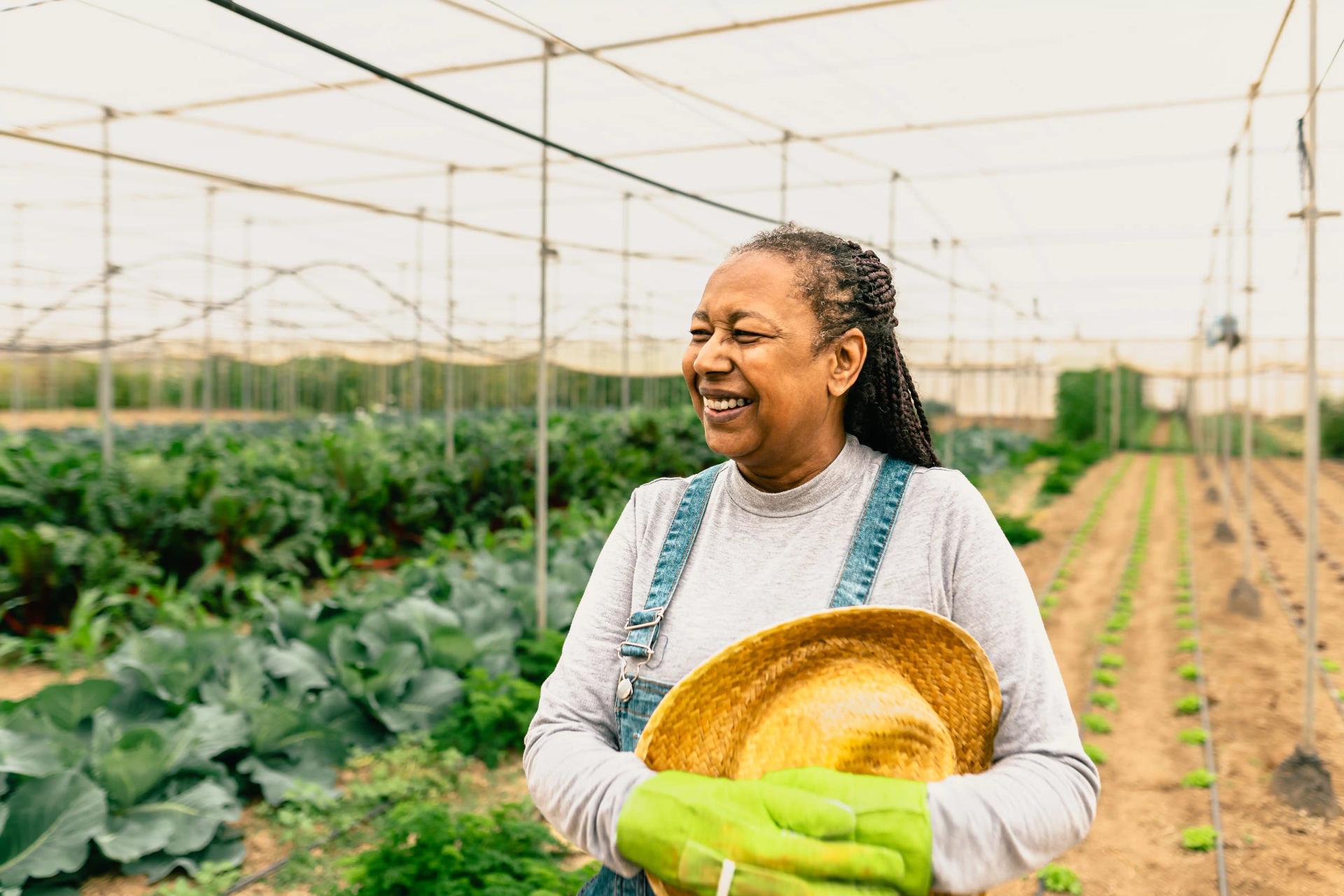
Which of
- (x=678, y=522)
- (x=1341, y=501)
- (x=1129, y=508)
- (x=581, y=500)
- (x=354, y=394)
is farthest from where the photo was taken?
(x=354, y=394)

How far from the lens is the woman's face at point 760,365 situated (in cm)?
123

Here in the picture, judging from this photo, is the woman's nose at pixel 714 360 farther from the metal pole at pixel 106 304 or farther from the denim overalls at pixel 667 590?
the metal pole at pixel 106 304

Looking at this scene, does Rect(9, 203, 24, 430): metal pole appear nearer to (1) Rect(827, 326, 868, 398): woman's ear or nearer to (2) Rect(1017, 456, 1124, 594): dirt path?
(2) Rect(1017, 456, 1124, 594): dirt path

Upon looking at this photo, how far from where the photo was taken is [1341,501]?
49.0 feet

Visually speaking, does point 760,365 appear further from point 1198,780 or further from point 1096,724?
point 1096,724

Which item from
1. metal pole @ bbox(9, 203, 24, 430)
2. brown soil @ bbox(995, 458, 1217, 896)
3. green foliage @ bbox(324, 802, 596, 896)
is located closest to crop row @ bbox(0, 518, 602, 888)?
green foliage @ bbox(324, 802, 596, 896)

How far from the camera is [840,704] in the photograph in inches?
45.1

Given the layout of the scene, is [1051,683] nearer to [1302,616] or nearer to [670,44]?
[670,44]

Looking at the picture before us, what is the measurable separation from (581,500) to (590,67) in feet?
14.6

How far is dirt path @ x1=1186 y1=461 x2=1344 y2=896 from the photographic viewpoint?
3.60 meters

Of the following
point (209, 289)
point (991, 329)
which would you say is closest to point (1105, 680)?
point (209, 289)

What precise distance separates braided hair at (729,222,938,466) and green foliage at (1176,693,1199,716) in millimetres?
4751

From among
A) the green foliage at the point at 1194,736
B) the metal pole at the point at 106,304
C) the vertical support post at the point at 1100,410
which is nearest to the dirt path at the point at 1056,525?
the green foliage at the point at 1194,736

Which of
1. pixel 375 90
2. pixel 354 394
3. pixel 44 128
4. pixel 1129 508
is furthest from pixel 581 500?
pixel 354 394
